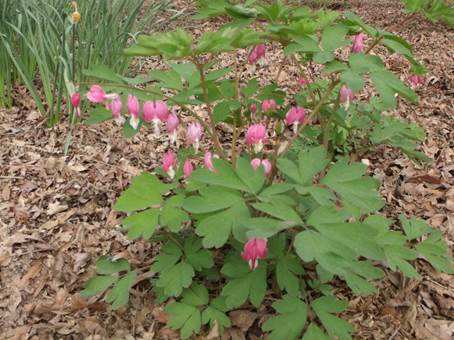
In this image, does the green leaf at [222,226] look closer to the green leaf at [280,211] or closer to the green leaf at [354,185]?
the green leaf at [280,211]

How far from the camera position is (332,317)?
5.20 ft

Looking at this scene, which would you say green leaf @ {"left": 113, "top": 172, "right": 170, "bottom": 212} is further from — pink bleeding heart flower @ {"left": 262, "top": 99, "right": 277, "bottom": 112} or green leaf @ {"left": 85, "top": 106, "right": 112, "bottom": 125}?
pink bleeding heart flower @ {"left": 262, "top": 99, "right": 277, "bottom": 112}

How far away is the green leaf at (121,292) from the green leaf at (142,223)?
0.27 m

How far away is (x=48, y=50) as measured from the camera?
2.86 meters

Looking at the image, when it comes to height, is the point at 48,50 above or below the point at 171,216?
below

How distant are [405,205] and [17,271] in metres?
1.93

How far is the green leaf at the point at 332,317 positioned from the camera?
155 cm

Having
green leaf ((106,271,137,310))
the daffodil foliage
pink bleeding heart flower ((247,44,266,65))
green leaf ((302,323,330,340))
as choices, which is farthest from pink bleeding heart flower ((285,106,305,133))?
green leaf ((106,271,137,310))

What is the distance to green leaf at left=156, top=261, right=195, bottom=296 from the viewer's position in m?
1.64

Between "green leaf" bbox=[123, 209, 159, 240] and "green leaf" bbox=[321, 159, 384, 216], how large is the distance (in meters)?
0.57

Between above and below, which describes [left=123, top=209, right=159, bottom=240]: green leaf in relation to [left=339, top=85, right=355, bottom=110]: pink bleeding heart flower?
below

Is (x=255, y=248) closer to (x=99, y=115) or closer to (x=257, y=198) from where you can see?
(x=257, y=198)

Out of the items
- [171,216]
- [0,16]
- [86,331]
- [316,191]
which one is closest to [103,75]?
[171,216]

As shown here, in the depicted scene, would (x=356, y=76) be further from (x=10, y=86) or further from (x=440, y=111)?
(x=10, y=86)
